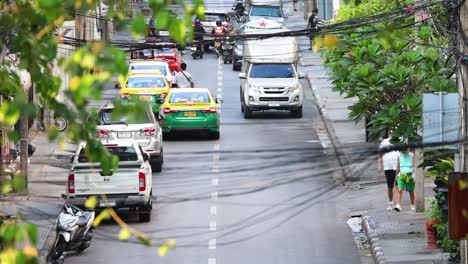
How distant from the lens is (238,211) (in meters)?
27.8

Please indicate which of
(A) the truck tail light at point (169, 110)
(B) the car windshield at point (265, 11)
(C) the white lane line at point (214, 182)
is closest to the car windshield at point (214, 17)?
(B) the car windshield at point (265, 11)

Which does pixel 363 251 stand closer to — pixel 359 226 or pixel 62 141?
pixel 359 226

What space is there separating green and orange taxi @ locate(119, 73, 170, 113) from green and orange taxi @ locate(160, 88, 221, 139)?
213 cm

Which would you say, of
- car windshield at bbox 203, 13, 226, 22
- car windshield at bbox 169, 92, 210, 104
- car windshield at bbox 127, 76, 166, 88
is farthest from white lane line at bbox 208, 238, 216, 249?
car windshield at bbox 203, 13, 226, 22

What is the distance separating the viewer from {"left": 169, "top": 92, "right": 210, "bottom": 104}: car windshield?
121 feet

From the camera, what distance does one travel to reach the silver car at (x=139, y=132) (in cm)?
3134

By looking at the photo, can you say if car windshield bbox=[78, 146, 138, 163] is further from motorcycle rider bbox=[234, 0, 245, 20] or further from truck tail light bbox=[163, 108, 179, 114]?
motorcycle rider bbox=[234, 0, 245, 20]

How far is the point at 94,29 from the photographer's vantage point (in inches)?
2050

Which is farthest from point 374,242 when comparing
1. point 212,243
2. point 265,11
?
point 265,11

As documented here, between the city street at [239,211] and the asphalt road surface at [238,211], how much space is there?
0.06 ft

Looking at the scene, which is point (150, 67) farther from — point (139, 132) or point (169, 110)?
point (139, 132)

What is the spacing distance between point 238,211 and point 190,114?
9.42m

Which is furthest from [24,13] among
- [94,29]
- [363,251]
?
[94,29]

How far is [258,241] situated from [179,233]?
1.66m
